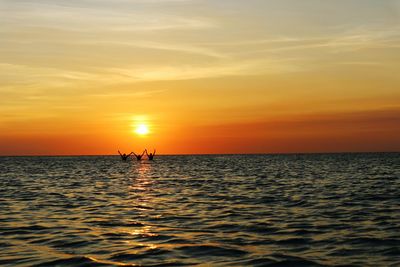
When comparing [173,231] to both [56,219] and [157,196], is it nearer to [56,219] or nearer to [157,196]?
[56,219]

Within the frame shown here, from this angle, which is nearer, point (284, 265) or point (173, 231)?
point (284, 265)

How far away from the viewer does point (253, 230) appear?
2220cm

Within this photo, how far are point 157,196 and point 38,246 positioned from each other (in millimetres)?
21085

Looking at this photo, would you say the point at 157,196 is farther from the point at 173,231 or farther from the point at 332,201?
the point at 173,231

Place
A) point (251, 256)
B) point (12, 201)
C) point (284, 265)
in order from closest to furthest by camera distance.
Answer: point (284, 265) → point (251, 256) → point (12, 201)

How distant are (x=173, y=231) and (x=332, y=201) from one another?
1534 centimetres

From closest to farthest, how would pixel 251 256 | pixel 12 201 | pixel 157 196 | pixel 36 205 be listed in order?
pixel 251 256
pixel 36 205
pixel 12 201
pixel 157 196

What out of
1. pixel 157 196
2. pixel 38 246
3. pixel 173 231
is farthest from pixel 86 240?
pixel 157 196

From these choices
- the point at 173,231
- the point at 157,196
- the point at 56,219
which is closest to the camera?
the point at 173,231

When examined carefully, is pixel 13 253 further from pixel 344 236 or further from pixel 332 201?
pixel 332 201

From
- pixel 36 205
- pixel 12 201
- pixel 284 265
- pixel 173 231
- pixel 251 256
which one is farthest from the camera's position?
pixel 12 201

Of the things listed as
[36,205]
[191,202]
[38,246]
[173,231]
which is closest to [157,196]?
[191,202]

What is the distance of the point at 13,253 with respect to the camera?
17672mm

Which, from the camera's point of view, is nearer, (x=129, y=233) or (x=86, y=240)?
(x=86, y=240)
